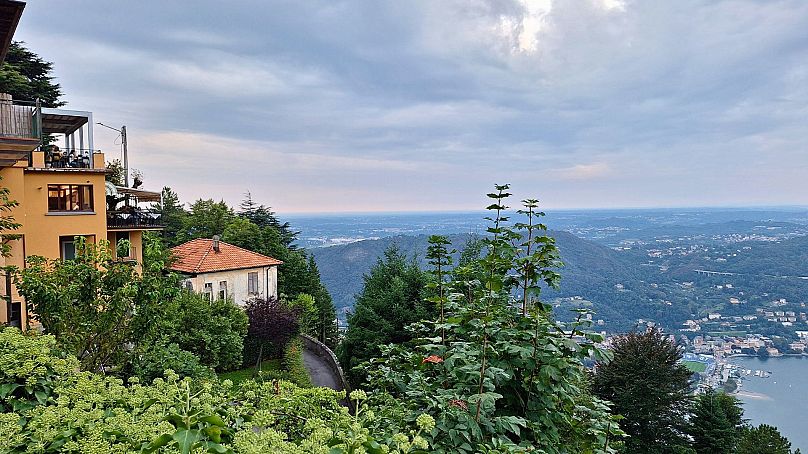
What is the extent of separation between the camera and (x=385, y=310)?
717 inches

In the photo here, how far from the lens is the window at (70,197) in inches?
631

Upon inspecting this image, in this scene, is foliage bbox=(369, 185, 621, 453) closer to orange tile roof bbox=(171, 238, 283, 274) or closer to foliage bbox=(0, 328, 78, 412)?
foliage bbox=(0, 328, 78, 412)

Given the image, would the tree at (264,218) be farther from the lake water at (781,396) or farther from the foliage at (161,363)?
the lake water at (781,396)

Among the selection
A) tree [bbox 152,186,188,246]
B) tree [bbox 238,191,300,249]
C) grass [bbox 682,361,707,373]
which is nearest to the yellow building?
tree [bbox 152,186,188,246]

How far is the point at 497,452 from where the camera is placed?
2.66 m

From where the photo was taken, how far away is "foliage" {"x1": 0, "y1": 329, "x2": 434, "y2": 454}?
1.97 metres

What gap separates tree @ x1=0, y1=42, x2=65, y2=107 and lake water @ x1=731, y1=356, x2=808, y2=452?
51.5m

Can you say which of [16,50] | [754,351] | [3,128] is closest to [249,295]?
[16,50]

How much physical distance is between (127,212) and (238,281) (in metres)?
8.51

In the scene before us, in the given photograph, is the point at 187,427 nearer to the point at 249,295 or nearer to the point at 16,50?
the point at 249,295

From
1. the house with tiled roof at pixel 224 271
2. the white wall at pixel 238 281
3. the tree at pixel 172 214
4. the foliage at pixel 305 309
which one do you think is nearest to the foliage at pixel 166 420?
the white wall at pixel 238 281

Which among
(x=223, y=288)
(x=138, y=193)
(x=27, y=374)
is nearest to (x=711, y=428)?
(x=223, y=288)

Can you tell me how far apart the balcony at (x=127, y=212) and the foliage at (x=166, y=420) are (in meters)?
17.0

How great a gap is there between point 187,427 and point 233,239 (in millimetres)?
33479
